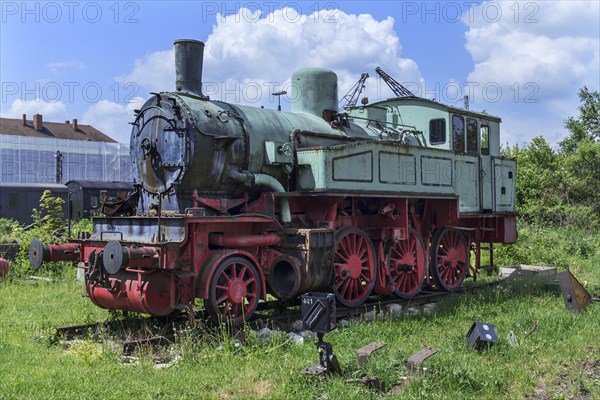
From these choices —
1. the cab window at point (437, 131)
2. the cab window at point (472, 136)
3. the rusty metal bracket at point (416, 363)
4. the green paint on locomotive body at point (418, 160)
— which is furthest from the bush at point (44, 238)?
the cab window at point (472, 136)

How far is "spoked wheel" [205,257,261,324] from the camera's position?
735 centimetres

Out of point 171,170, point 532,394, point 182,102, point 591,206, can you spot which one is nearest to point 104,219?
point 171,170

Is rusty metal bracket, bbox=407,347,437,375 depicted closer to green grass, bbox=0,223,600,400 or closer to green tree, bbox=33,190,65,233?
green grass, bbox=0,223,600,400

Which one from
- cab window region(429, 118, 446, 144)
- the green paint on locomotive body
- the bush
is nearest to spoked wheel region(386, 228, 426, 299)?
the green paint on locomotive body

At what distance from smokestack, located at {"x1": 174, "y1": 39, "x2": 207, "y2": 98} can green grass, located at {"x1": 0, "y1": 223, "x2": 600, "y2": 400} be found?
10.6 feet

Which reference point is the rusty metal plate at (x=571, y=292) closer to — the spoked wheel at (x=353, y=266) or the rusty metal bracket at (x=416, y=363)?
the spoked wheel at (x=353, y=266)

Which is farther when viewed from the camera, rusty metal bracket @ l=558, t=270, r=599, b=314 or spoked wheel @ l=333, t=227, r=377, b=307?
spoked wheel @ l=333, t=227, r=377, b=307

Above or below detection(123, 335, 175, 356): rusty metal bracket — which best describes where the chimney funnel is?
above

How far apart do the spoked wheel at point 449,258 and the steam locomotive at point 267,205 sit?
6 cm

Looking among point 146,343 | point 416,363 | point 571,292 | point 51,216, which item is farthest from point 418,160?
point 51,216

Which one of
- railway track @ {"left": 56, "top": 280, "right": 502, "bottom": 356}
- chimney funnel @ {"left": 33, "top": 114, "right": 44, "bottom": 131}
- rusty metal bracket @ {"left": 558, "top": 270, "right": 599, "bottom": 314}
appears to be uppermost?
chimney funnel @ {"left": 33, "top": 114, "right": 44, "bottom": 131}

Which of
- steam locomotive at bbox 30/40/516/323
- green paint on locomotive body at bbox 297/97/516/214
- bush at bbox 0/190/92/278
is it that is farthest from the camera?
bush at bbox 0/190/92/278

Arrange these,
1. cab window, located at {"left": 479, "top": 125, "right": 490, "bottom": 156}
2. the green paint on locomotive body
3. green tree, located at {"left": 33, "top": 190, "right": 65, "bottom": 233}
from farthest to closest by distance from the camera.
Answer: green tree, located at {"left": 33, "top": 190, "right": 65, "bottom": 233}, cab window, located at {"left": 479, "top": 125, "right": 490, "bottom": 156}, the green paint on locomotive body

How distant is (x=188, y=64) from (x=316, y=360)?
14.8ft
